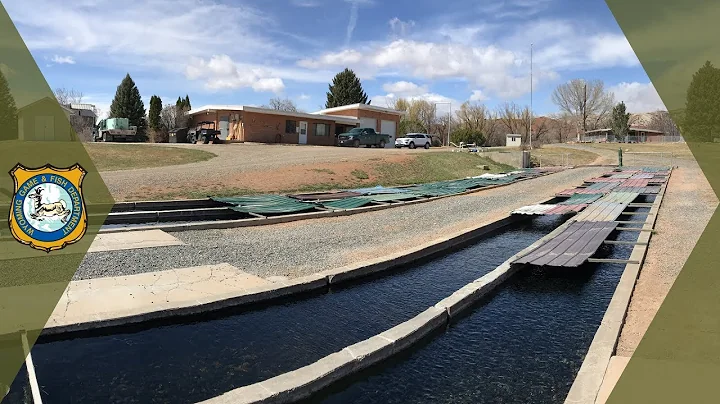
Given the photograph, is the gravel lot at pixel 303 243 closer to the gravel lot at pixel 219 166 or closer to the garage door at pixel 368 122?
the gravel lot at pixel 219 166

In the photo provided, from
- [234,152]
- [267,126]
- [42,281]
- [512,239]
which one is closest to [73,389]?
[42,281]

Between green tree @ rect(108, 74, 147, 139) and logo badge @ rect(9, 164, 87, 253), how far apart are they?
1870 inches

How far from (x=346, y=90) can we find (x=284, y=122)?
2841cm

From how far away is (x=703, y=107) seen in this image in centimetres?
6356

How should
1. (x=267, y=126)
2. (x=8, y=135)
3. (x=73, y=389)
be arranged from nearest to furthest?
(x=73, y=389) < (x=8, y=135) < (x=267, y=126)

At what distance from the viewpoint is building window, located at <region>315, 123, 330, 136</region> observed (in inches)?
1738

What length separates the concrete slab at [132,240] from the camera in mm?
9562

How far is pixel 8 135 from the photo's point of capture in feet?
113

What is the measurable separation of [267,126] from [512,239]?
100 ft

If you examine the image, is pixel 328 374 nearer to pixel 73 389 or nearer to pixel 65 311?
pixel 73 389

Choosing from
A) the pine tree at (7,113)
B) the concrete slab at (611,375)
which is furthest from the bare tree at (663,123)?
the concrete slab at (611,375)

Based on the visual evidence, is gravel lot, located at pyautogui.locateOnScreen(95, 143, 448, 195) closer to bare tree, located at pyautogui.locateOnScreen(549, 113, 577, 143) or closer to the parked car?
the parked car

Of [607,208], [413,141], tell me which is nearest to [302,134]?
[413,141]

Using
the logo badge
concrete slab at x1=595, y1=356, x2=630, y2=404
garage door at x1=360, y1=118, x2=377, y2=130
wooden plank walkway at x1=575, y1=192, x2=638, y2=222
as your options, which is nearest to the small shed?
garage door at x1=360, y1=118, x2=377, y2=130
